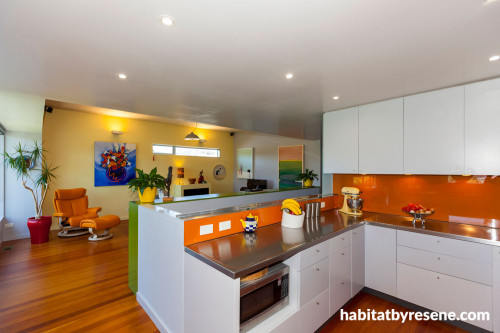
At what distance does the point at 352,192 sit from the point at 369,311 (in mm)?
1331

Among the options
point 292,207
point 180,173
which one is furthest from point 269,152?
point 292,207

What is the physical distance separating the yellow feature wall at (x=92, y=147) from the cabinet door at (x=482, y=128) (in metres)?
6.52

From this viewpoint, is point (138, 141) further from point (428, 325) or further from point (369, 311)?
point (428, 325)

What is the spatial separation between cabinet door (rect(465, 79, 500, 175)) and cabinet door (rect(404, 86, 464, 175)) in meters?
0.05

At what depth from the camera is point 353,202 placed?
2934 millimetres

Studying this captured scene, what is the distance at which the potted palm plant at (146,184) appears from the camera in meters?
2.38

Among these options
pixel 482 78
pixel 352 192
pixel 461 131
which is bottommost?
pixel 352 192

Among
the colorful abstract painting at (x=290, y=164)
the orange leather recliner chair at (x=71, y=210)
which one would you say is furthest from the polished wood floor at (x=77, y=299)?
the colorful abstract painting at (x=290, y=164)

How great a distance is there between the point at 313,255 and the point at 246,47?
175 centimetres

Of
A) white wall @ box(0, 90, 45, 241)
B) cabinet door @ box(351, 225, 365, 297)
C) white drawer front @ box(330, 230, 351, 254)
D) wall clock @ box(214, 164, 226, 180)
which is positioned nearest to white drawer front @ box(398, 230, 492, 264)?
cabinet door @ box(351, 225, 365, 297)

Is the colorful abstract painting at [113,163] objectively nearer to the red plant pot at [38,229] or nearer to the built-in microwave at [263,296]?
the red plant pot at [38,229]

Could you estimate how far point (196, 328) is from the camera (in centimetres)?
158

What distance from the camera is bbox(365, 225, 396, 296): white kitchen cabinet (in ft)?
7.86

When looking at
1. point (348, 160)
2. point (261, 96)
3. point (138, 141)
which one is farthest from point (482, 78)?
point (138, 141)
